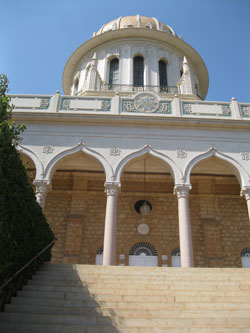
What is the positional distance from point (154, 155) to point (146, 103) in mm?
2888

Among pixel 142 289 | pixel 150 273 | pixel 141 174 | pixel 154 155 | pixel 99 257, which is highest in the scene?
pixel 141 174

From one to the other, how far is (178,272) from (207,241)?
6.69 meters

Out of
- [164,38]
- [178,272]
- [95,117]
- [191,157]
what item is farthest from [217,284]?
[164,38]

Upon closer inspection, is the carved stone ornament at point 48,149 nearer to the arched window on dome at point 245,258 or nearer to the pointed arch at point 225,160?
the pointed arch at point 225,160

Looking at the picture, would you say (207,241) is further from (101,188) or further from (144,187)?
(101,188)

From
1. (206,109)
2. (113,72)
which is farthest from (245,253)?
(113,72)

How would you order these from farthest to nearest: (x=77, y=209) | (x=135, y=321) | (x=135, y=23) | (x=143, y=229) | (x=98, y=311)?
(x=135, y=23) → (x=77, y=209) → (x=143, y=229) → (x=98, y=311) → (x=135, y=321)

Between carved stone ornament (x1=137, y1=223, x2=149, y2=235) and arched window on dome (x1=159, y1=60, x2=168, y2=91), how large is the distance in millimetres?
10057

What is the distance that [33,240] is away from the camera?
833 cm

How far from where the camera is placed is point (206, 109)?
14.7 m

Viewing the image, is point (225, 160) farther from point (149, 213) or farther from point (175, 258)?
point (175, 258)

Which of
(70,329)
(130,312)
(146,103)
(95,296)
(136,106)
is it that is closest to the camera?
(70,329)

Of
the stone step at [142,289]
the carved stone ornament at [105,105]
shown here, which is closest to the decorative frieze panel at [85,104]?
the carved stone ornament at [105,105]

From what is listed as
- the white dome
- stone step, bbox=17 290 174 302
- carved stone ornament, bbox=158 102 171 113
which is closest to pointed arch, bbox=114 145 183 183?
carved stone ornament, bbox=158 102 171 113
